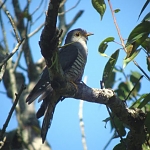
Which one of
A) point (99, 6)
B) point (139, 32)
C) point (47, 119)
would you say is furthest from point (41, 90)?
point (139, 32)

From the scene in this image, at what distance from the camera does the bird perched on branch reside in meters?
3.14

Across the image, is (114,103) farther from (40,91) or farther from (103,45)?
(40,91)

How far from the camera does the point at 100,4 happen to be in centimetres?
230

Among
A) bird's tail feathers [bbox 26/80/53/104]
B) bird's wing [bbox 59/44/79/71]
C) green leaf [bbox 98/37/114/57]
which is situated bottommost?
green leaf [bbox 98/37/114/57]

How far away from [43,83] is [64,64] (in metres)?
0.58

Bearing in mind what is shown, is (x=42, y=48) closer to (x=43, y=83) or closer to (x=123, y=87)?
(x=43, y=83)

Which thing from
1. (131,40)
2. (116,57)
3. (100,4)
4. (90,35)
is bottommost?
(131,40)

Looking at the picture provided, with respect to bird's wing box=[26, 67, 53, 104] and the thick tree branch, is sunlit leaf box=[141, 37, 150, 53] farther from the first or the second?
bird's wing box=[26, 67, 53, 104]

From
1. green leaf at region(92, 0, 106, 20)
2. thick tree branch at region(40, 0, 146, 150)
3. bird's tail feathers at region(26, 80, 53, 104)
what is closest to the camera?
green leaf at region(92, 0, 106, 20)

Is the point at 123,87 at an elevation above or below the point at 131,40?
above

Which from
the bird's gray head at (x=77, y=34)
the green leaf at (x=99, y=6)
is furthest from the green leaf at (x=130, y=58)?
the bird's gray head at (x=77, y=34)

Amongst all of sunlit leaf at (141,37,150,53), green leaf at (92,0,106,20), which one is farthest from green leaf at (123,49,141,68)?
green leaf at (92,0,106,20)

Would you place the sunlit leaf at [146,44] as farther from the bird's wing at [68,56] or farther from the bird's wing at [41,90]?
the bird's wing at [68,56]

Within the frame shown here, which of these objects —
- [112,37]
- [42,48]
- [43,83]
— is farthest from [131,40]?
[43,83]
